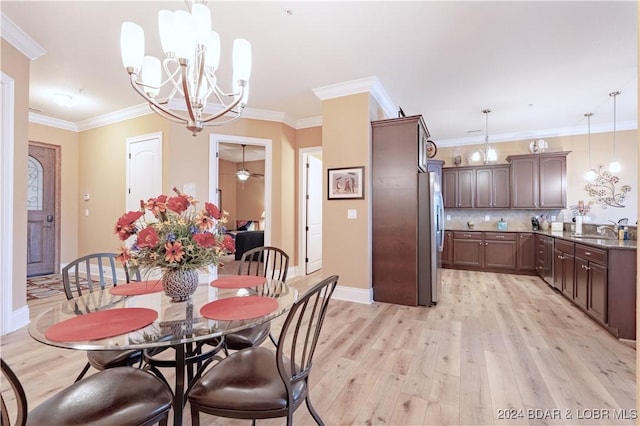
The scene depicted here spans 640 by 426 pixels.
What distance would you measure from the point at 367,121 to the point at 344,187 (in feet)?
2.89

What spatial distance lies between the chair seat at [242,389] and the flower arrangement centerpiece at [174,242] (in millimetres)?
471

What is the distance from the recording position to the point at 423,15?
2434 millimetres

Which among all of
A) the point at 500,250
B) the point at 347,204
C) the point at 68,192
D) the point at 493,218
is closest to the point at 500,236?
the point at 500,250

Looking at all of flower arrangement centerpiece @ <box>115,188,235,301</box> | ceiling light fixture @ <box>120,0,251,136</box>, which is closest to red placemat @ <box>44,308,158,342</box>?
flower arrangement centerpiece @ <box>115,188,235,301</box>

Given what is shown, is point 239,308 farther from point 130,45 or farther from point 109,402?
point 130,45

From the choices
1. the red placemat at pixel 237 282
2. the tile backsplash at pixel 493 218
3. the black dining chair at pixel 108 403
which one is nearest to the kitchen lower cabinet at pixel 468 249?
the tile backsplash at pixel 493 218

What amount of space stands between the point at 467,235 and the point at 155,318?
18.5ft

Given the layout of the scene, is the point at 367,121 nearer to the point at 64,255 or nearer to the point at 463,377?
the point at 463,377

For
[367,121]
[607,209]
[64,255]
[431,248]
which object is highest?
[367,121]

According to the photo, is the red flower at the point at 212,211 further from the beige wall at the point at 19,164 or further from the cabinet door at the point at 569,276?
the cabinet door at the point at 569,276

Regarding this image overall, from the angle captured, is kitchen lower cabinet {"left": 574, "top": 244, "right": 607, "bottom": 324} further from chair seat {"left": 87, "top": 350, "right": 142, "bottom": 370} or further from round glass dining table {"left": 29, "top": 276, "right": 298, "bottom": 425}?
chair seat {"left": 87, "top": 350, "right": 142, "bottom": 370}

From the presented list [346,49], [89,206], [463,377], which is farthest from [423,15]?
[89,206]

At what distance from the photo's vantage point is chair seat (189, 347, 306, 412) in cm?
115

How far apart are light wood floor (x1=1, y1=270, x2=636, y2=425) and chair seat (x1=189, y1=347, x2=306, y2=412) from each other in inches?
20.2
